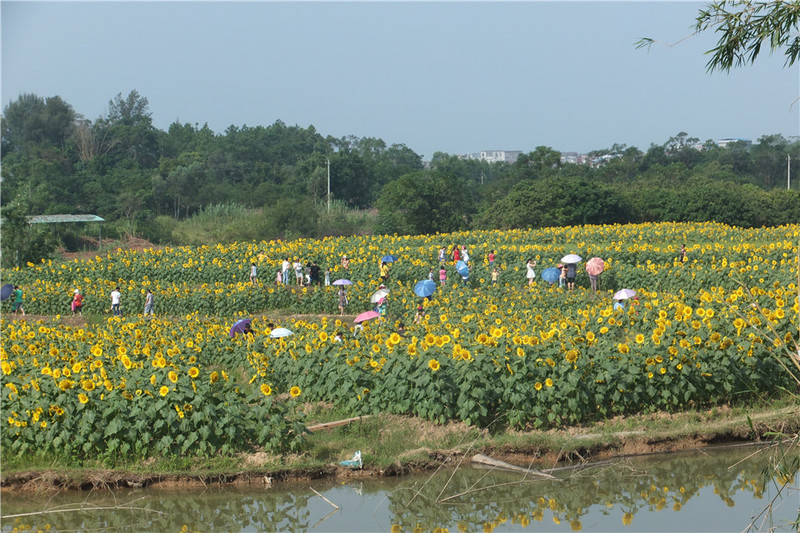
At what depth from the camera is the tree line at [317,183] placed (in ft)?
163

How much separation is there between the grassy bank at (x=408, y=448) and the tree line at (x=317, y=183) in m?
27.1

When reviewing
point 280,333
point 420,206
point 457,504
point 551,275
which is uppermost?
point 420,206

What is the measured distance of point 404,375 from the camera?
1269 centimetres

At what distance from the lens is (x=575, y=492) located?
10648mm

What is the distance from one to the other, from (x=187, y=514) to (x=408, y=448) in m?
3.01

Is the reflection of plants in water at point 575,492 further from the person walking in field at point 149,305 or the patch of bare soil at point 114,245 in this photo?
the patch of bare soil at point 114,245

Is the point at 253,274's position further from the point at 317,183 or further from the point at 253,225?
the point at 317,183

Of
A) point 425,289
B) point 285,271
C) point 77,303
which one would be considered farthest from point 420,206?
point 425,289

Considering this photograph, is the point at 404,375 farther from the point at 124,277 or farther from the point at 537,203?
the point at 537,203

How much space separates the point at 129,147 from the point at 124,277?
4709 centimetres

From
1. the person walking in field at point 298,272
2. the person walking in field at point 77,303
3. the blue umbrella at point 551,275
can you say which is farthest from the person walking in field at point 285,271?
the blue umbrella at point 551,275

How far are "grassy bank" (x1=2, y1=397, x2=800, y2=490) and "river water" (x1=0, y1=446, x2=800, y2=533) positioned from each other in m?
0.20


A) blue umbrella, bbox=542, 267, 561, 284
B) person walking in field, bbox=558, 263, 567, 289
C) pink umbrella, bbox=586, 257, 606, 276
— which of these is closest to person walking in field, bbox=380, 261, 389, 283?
blue umbrella, bbox=542, 267, 561, 284

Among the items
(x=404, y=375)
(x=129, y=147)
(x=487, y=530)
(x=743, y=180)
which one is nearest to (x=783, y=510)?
(x=487, y=530)
